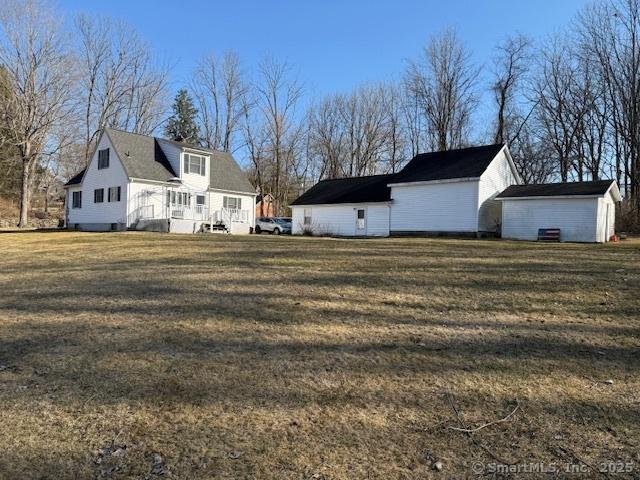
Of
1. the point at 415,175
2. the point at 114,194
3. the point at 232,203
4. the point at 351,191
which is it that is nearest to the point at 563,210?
the point at 415,175

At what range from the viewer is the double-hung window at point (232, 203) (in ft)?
105

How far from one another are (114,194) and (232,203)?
775cm

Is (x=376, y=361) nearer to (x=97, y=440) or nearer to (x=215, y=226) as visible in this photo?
(x=97, y=440)

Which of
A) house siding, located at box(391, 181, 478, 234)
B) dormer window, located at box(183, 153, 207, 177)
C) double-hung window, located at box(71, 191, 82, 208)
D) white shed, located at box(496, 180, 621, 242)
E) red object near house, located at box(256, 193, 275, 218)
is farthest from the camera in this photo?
red object near house, located at box(256, 193, 275, 218)

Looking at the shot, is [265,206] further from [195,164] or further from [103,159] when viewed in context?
[103,159]

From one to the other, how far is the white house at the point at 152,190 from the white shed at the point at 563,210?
1732 centimetres

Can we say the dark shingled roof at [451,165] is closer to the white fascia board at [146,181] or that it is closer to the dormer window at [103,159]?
the white fascia board at [146,181]

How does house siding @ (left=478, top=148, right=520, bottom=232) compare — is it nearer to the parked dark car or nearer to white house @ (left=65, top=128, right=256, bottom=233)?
the parked dark car

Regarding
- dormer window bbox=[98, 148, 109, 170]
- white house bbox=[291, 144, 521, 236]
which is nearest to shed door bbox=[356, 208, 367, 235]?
white house bbox=[291, 144, 521, 236]

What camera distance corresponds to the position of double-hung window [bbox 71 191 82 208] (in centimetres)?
3136

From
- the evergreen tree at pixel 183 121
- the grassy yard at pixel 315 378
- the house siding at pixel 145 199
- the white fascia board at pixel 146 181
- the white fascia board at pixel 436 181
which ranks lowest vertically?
the grassy yard at pixel 315 378

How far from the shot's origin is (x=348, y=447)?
2939 mm

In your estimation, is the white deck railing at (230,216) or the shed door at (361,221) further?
the white deck railing at (230,216)

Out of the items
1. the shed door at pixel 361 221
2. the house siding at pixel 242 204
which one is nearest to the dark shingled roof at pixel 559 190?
the shed door at pixel 361 221
